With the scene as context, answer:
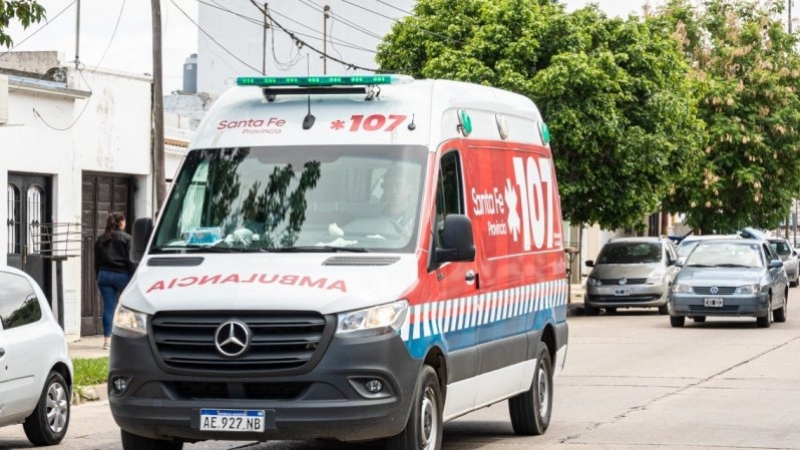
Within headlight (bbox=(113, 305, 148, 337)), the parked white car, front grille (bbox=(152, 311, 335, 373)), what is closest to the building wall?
the parked white car

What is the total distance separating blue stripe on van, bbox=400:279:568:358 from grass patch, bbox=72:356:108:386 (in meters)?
5.33

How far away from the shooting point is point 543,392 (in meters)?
13.5

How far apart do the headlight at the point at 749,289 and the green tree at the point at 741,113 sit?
19.8m

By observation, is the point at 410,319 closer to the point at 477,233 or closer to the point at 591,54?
the point at 477,233

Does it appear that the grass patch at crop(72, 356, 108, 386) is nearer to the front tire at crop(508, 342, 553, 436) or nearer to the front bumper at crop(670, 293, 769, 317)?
the front tire at crop(508, 342, 553, 436)

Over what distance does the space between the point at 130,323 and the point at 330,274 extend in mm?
1278

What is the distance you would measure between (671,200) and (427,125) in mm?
40226

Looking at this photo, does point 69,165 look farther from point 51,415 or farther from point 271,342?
point 271,342

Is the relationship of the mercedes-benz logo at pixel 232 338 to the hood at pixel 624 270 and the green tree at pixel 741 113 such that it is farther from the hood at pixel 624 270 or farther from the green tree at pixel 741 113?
the green tree at pixel 741 113

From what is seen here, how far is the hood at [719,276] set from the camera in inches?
1112

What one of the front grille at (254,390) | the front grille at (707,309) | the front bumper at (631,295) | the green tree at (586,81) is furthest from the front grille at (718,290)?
the front grille at (254,390)

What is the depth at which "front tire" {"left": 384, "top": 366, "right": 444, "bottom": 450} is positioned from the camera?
9.91 m

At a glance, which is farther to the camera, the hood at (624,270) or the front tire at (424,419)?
the hood at (624,270)

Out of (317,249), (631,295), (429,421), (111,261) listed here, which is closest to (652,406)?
(429,421)
